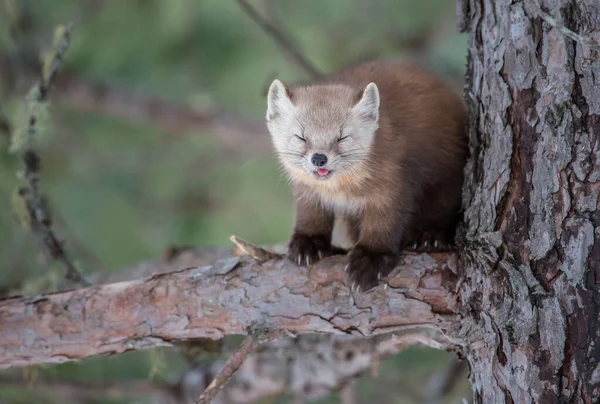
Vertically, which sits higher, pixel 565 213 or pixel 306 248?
pixel 565 213

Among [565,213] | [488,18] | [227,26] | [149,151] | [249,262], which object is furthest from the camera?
[149,151]

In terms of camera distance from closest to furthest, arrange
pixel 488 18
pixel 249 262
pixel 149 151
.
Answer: pixel 488 18
pixel 249 262
pixel 149 151

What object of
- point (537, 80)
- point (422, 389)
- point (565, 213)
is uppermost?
point (537, 80)

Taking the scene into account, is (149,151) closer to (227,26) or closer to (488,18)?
(227,26)

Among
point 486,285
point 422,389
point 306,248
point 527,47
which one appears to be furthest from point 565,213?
point 422,389

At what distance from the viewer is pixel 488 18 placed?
2.91 metres

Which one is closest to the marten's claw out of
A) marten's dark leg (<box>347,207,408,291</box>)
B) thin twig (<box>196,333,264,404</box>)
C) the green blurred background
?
marten's dark leg (<box>347,207,408,291</box>)

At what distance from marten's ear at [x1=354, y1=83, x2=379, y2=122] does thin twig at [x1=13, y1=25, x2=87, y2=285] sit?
1314mm

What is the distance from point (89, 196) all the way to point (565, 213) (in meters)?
4.67

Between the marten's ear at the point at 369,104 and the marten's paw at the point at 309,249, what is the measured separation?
21.5 inches

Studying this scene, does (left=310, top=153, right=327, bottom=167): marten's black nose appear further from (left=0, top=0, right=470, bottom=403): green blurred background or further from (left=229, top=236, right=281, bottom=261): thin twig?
(left=0, top=0, right=470, bottom=403): green blurred background

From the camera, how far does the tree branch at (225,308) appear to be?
292 centimetres

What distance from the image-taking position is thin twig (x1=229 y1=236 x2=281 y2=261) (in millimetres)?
3082

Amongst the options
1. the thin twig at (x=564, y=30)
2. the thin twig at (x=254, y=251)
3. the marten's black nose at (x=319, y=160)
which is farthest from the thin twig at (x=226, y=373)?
the thin twig at (x=564, y=30)
